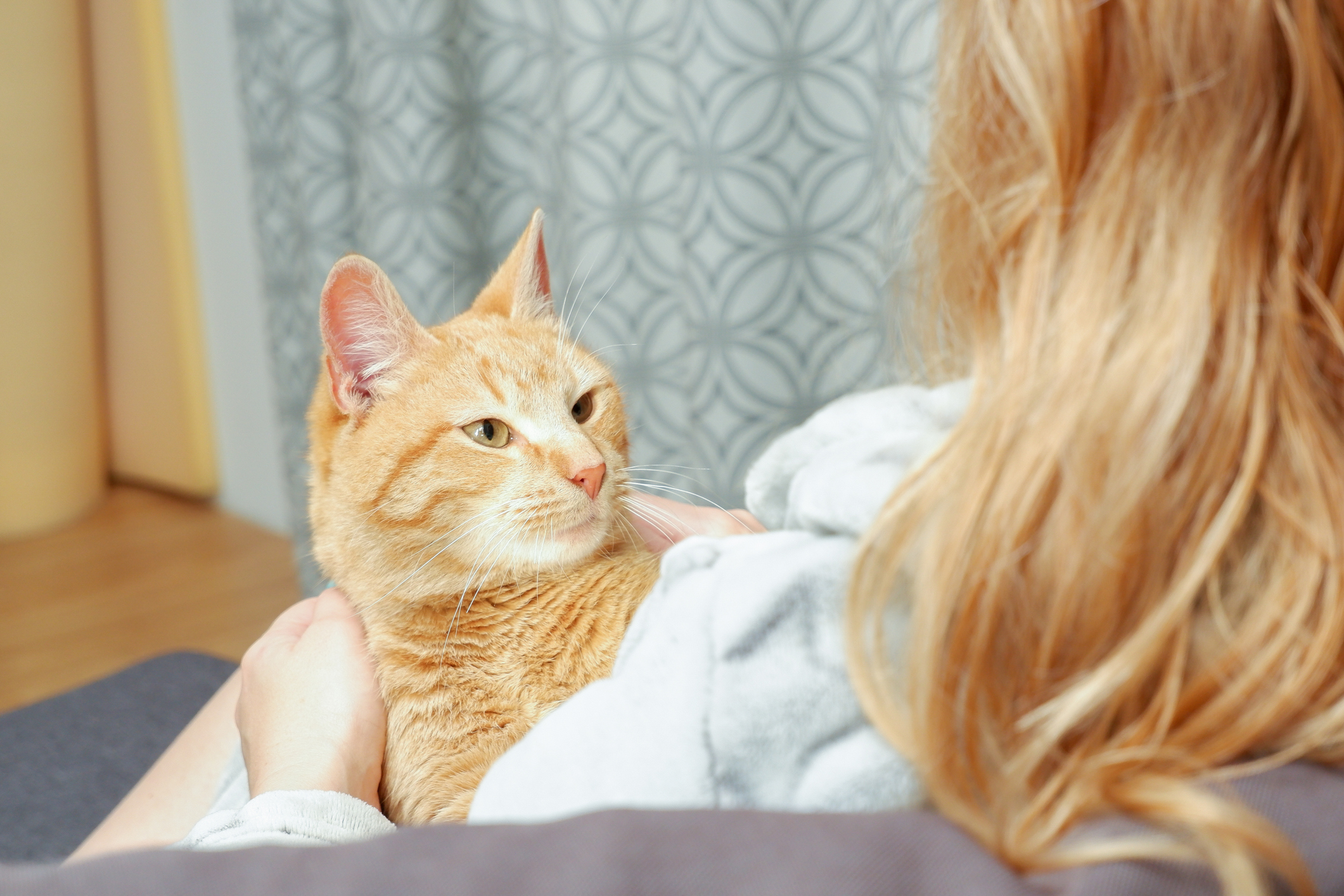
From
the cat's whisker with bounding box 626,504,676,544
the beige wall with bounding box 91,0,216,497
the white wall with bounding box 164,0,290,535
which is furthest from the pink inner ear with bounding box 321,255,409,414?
the beige wall with bounding box 91,0,216,497

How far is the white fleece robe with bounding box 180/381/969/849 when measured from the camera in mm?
473

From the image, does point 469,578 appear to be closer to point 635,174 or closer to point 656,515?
point 656,515

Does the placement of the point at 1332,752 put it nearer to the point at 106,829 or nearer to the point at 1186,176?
the point at 1186,176

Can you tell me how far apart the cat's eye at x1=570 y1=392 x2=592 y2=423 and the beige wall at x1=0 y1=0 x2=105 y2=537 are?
247 cm

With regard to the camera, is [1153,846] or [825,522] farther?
[825,522]

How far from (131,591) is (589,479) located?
2252 millimetres

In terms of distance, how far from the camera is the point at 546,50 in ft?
6.32


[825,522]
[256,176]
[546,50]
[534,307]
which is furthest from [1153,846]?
[256,176]

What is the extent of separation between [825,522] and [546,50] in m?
1.64

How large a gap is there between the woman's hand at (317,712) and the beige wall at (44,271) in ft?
7.89

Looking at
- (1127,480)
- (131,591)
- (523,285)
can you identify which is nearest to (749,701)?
(1127,480)

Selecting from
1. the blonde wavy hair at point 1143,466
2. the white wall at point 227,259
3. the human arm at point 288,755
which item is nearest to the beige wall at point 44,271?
the white wall at point 227,259

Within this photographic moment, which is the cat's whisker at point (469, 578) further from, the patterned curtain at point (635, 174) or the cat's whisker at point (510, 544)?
the patterned curtain at point (635, 174)

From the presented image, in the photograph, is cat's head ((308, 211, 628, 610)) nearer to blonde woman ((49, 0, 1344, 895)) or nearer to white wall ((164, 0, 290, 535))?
blonde woman ((49, 0, 1344, 895))
